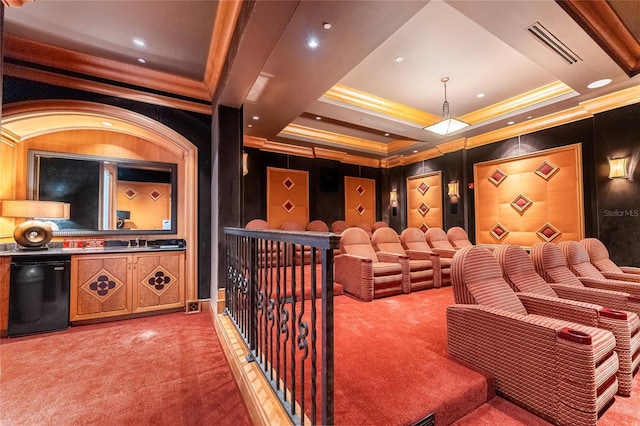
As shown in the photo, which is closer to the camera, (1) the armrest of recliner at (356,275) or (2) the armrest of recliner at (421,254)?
(1) the armrest of recliner at (356,275)

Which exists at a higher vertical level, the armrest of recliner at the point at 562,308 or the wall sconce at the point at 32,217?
the wall sconce at the point at 32,217

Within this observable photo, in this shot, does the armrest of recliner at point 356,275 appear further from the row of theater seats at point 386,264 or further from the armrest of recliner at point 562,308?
the armrest of recliner at point 562,308

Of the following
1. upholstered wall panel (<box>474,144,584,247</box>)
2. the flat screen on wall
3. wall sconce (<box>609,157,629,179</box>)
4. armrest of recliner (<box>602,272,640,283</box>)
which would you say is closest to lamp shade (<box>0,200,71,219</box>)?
the flat screen on wall

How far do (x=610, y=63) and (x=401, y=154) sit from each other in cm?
477

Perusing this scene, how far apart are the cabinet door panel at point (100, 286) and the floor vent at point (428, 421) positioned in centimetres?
360

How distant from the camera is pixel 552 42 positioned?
286 centimetres

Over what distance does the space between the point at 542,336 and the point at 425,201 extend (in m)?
6.08

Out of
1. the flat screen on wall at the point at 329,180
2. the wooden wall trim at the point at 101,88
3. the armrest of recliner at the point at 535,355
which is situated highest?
the wooden wall trim at the point at 101,88

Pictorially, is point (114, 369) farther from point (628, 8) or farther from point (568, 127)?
point (568, 127)

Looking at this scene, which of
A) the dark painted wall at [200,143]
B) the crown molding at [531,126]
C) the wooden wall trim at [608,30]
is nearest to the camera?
the wooden wall trim at [608,30]

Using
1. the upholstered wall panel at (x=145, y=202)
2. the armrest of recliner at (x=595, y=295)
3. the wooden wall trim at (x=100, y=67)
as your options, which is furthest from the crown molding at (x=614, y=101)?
the upholstered wall panel at (x=145, y=202)

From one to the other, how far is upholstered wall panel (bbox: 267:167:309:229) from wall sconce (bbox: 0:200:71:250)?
391cm

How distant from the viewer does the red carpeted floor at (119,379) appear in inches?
68.8

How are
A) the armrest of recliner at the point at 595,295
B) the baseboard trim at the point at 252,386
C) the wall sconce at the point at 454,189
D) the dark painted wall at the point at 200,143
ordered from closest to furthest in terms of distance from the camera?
1. the baseboard trim at the point at 252,386
2. the armrest of recliner at the point at 595,295
3. the dark painted wall at the point at 200,143
4. the wall sconce at the point at 454,189
